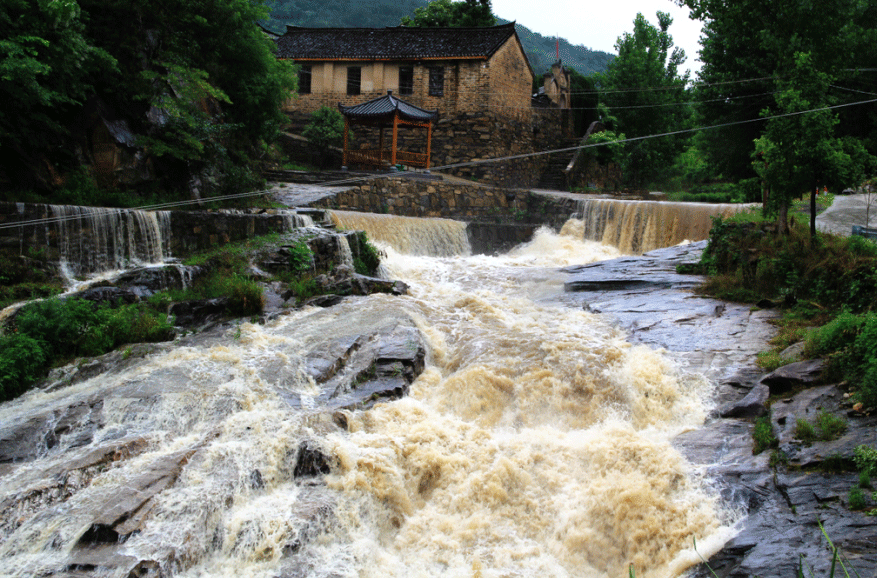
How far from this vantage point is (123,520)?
18.2 ft

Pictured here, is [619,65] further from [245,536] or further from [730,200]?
[245,536]

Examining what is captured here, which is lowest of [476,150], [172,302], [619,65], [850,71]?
[172,302]

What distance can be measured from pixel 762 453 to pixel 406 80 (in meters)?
24.4

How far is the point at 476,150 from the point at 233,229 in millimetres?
15303

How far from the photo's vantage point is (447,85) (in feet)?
88.2

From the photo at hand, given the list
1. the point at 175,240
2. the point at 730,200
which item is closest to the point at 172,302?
the point at 175,240

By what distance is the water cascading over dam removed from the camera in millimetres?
5664

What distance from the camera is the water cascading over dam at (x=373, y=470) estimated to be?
566 centimetres

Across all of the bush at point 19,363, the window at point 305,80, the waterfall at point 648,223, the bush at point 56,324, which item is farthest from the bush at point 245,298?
the window at point 305,80

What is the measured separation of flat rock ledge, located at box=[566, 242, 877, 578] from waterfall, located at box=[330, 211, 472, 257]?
6.72 meters

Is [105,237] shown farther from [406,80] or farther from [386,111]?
[406,80]

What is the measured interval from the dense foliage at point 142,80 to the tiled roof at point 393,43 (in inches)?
398

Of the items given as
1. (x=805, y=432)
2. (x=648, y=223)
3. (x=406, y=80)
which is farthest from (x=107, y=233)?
(x=406, y=80)

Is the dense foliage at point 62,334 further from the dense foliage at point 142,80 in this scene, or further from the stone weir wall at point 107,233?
the dense foliage at point 142,80
